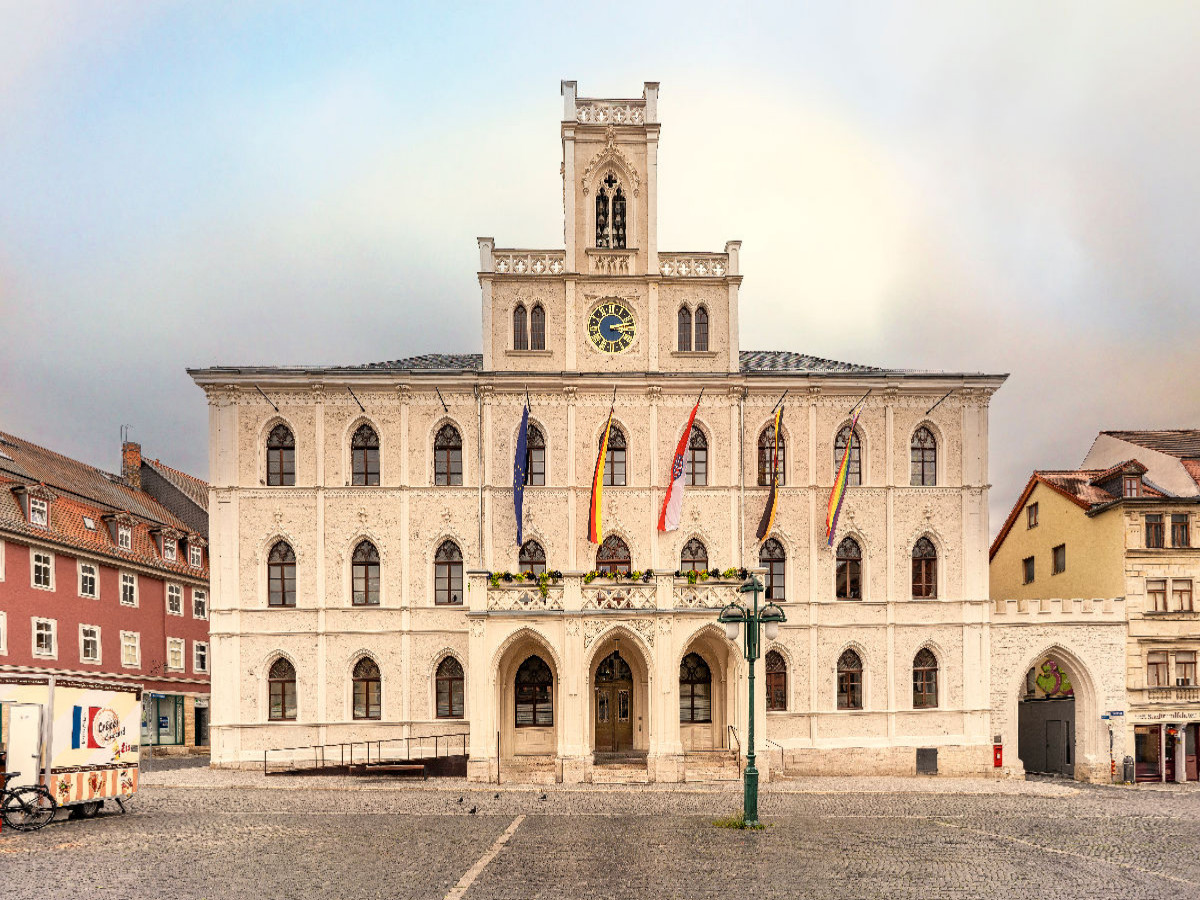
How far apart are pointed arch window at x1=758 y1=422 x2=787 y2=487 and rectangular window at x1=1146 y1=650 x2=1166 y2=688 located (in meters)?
14.0

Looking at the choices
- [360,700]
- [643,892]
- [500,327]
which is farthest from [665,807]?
[500,327]

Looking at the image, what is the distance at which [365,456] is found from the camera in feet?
125

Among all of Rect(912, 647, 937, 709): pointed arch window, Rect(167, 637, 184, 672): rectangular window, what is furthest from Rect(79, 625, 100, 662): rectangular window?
Rect(912, 647, 937, 709): pointed arch window

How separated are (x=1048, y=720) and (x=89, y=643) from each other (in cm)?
3628

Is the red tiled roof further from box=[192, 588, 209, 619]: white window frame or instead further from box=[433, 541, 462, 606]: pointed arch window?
box=[433, 541, 462, 606]: pointed arch window

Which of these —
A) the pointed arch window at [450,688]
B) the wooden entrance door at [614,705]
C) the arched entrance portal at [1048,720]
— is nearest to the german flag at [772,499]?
the wooden entrance door at [614,705]

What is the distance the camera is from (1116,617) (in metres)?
38.8

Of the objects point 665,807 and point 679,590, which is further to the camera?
point 679,590

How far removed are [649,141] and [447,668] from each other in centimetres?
1920

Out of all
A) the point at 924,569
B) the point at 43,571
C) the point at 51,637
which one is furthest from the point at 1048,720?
the point at 43,571

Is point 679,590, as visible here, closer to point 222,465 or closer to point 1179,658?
point 222,465

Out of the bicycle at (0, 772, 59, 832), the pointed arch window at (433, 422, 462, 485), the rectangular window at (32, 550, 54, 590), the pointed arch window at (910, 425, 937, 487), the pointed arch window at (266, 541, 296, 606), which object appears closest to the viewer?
the bicycle at (0, 772, 59, 832)

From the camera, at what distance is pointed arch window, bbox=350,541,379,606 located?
124 feet

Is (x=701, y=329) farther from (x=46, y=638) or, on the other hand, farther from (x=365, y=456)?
(x=46, y=638)
